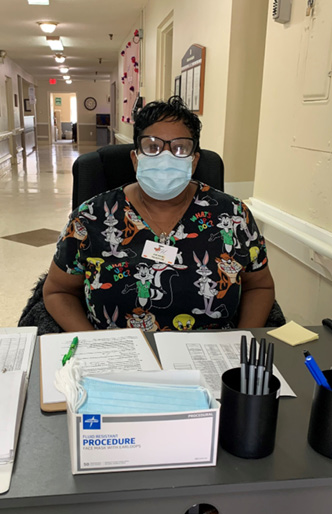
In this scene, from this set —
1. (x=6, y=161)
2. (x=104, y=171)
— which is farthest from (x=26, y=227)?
(x=6, y=161)

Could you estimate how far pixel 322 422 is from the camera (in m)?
0.71

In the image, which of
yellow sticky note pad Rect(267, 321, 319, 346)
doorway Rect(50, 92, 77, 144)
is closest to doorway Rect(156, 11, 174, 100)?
yellow sticky note pad Rect(267, 321, 319, 346)

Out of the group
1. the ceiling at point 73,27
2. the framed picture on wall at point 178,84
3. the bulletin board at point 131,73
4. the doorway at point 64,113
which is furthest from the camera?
the doorway at point 64,113

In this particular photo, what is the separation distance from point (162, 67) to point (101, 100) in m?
15.0

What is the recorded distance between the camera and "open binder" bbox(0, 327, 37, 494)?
68 centimetres

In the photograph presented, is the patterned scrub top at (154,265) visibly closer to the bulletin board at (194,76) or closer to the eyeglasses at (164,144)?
the eyeglasses at (164,144)

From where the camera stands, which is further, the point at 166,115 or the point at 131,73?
the point at 131,73

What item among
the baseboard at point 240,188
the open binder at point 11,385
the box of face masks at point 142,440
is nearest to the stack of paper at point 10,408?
the open binder at point 11,385

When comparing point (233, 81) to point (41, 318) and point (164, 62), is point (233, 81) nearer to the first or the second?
point (41, 318)

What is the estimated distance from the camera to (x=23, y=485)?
0.64 meters

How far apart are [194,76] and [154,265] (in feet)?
7.59

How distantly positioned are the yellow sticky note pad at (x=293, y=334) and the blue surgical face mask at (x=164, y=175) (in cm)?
50

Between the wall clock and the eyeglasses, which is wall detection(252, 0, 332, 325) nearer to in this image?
the eyeglasses

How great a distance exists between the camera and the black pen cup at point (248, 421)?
0.68 metres
